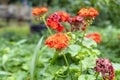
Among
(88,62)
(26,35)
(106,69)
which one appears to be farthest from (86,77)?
(26,35)

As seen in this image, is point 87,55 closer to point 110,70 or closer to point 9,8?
point 110,70

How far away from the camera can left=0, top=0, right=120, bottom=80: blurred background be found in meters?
3.20

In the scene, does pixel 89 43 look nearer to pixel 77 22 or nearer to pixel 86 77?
pixel 77 22

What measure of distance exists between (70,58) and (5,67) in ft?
3.01

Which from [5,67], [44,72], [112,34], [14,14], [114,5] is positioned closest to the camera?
[44,72]

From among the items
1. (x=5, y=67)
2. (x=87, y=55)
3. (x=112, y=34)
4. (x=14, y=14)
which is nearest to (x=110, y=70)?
(x=87, y=55)

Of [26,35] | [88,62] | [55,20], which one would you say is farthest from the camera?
[26,35]

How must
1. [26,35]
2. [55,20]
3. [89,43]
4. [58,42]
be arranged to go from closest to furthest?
[58,42] < [55,20] < [89,43] < [26,35]

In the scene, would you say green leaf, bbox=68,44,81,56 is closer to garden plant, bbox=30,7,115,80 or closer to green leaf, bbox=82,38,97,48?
garden plant, bbox=30,7,115,80

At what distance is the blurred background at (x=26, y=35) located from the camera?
3.20 metres

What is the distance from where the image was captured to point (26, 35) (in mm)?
7176

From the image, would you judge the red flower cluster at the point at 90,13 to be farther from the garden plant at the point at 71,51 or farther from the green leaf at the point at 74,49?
the green leaf at the point at 74,49

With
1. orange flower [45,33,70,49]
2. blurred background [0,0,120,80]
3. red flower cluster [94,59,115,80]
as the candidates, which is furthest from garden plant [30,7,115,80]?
blurred background [0,0,120,80]

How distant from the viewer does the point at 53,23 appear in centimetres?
234
